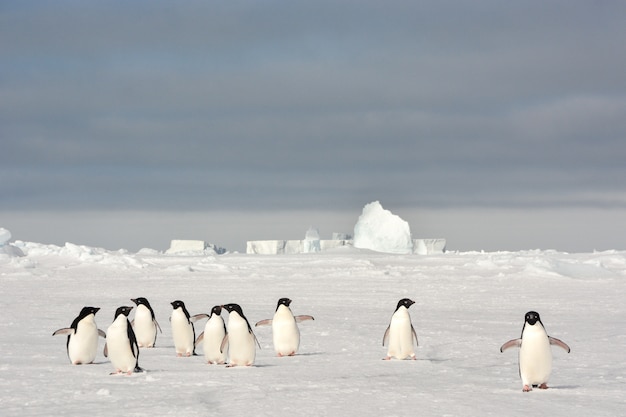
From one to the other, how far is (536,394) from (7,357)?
5920mm

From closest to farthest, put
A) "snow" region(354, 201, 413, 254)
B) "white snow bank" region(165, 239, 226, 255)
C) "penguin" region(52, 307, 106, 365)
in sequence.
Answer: "penguin" region(52, 307, 106, 365), "snow" region(354, 201, 413, 254), "white snow bank" region(165, 239, 226, 255)

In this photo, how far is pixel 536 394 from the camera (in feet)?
25.8

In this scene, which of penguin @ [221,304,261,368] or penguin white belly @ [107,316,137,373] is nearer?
penguin white belly @ [107,316,137,373]

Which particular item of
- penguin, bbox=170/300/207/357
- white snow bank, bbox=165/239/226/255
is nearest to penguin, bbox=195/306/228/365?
penguin, bbox=170/300/207/357

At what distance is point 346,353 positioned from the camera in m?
11.2

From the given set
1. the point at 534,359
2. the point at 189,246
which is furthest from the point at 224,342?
the point at 189,246

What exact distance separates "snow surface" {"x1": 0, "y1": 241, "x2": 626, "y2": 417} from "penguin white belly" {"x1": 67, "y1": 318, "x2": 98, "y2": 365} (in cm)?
18

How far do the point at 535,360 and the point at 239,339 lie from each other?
3149mm

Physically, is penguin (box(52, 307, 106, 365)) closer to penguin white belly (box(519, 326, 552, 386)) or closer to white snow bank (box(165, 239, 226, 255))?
penguin white belly (box(519, 326, 552, 386))

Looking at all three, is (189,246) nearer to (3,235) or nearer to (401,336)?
(3,235)

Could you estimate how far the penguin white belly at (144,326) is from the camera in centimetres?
1135

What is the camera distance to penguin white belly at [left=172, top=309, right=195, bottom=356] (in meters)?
10.8

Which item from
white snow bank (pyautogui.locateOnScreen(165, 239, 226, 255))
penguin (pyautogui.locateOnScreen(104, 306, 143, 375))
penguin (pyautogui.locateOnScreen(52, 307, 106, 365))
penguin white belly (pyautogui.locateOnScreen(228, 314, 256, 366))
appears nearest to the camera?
penguin (pyautogui.locateOnScreen(104, 306, 143, 375))

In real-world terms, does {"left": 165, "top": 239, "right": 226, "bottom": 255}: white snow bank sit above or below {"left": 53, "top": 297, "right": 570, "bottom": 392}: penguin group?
above
